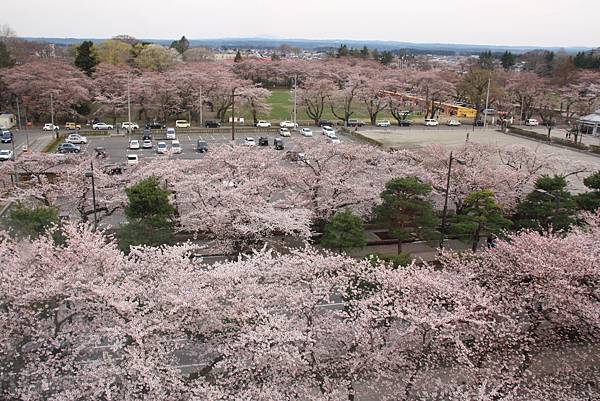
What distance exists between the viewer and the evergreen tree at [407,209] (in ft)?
60.3

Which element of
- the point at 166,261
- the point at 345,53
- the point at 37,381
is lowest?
the point at 37,381

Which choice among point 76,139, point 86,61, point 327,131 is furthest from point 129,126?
point 86,61

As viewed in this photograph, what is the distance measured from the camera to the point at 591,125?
151ft

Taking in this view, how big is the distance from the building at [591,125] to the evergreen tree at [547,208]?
3101 cm

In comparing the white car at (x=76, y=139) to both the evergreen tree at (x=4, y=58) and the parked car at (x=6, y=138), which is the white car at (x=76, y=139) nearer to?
the parked car at (x=6, y=138)

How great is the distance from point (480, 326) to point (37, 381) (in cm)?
904

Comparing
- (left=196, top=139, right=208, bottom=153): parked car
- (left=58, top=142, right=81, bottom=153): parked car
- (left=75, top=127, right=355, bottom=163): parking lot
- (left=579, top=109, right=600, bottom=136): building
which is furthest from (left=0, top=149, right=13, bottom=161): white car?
(left=579, top=109, right=600, bottom=136): building

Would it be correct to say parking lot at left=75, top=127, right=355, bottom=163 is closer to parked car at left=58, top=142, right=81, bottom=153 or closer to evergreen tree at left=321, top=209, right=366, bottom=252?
parked car at left=58, top=142, right=81, bottom=153

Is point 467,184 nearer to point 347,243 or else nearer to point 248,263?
point 347,243

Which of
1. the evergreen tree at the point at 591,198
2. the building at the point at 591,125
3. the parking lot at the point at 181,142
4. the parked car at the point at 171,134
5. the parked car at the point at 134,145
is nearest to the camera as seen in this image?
the evergreen tree at the point at 591,198

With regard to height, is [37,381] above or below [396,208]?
below

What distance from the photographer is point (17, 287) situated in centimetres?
994

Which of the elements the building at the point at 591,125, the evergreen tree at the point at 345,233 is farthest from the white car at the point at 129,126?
the building at the point at 591,125

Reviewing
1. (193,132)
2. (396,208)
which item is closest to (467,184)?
(396,208)
